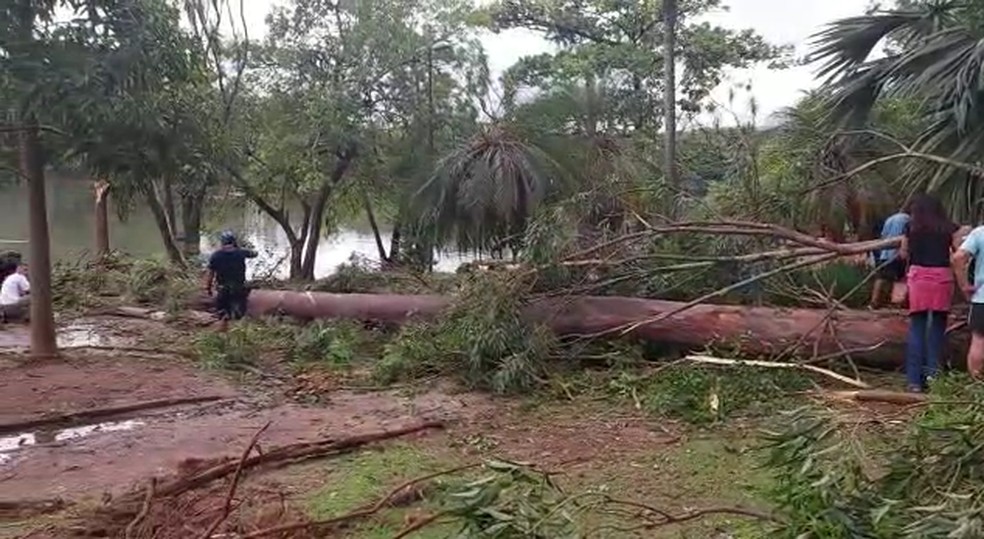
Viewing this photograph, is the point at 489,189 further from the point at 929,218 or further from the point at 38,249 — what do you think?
the point at 929,218

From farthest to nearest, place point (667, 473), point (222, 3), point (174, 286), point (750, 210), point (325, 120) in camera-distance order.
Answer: point (222, 3)
point (325, 120)
point (174, 286)
point (750, 210)
point (667, 473)

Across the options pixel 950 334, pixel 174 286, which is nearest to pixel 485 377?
pixel 950 334

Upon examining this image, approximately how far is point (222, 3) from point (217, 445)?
45.2 feet

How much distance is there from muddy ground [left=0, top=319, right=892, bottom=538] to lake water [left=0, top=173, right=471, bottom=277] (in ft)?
19.0

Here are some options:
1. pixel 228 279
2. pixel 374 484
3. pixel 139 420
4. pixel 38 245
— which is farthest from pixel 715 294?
pixel 38 245

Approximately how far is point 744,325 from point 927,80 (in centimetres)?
228

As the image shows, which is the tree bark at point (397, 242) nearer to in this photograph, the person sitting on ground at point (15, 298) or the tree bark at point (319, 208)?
the tree bark at point (319, 208)

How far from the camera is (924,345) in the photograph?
6914 millimetres

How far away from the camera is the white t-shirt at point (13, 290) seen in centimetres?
1210

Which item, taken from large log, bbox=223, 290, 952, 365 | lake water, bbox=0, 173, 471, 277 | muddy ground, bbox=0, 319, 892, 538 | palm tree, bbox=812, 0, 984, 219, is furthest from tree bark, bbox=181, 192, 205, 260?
palm tree, bbox=812, 0, 984, 219

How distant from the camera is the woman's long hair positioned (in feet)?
22.4

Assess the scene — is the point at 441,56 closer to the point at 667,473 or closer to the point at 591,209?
the point at 591,209

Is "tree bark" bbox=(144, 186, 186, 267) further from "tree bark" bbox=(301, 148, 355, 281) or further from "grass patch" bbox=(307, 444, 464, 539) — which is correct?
"grass patch" bbox=(307, 444, 464, 539)

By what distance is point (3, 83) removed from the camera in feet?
23.0
